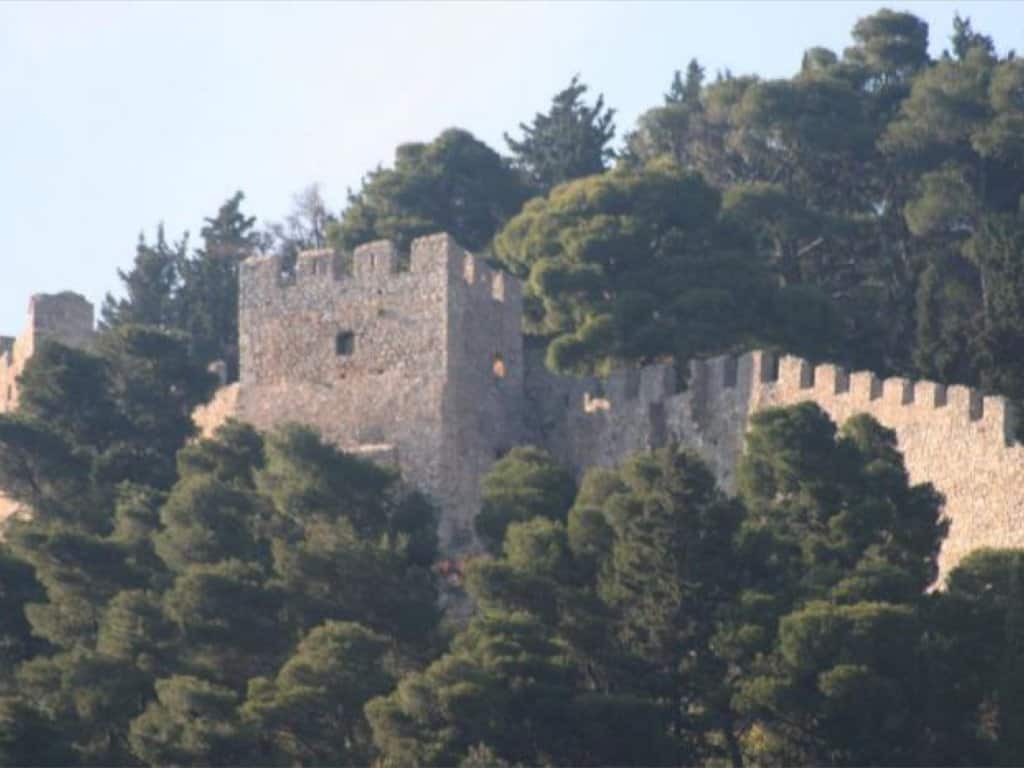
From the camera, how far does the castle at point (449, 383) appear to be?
52438 mm

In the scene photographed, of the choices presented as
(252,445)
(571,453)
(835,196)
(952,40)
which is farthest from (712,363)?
(952,40)

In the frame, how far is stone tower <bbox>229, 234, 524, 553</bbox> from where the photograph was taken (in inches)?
2076

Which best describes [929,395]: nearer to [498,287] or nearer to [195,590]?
[498,287]

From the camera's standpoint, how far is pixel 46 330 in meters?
61.8

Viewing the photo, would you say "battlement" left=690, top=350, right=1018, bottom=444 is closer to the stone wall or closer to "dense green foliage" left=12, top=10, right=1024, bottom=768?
"dense green foliage" left=12, top=10, right=1024, bottom=768

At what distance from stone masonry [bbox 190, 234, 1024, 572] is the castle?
0.02 metres

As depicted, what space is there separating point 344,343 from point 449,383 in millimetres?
1730

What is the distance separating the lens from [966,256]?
59406 millimetres

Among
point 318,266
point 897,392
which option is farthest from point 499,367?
point 897,392

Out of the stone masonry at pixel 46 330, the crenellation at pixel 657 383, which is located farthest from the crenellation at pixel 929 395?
the stone masonry at pixel 46 330

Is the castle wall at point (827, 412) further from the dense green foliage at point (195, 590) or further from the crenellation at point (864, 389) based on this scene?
the dense green foliage at point (195, 590)

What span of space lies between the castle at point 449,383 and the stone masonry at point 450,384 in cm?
2

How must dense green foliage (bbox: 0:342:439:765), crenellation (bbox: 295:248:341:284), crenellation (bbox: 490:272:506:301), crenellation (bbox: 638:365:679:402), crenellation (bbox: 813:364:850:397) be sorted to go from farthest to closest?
crenellation (bbox: 295:248:341:284) < crenellation (bbox: 490:272:506:301) < crenellation (bbox: 638:365:679:402) < crenellation (bbox: 813:364:850:397) < dense green foliage (bbox: 0:342:439:765)

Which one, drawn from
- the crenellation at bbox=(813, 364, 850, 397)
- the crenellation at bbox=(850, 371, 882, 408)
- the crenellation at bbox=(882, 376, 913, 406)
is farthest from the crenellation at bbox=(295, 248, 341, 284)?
the crenellation at bbox=(882, 376, 913, 406)
